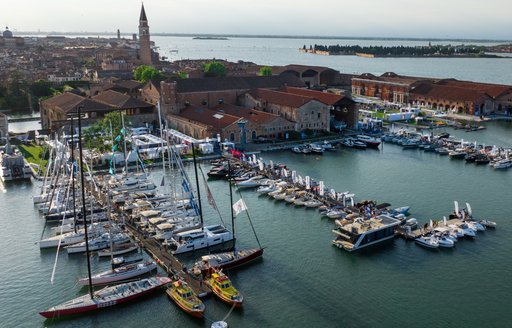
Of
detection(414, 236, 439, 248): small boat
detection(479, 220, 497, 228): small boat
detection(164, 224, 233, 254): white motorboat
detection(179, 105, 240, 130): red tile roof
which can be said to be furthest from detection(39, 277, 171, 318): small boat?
detection(179, 105, 240, 130): red tile roof

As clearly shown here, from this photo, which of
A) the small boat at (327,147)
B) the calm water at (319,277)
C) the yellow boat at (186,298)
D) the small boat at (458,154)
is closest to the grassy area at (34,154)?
the calm water at (319,277)

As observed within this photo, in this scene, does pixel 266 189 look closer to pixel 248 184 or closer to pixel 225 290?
pixel 248 184

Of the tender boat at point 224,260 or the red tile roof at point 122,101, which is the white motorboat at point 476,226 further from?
the red tile roof at point 122,101

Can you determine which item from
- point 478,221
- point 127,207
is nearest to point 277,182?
point 127,207

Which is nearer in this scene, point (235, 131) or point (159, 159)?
point (159, 159)

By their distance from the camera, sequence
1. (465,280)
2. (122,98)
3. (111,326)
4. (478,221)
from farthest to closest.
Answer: (122,98) → (478,221) → (465,280) → (111,326)

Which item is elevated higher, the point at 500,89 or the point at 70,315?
the point at 500,89

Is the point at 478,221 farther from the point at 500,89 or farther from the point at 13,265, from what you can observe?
the point at 500,89
